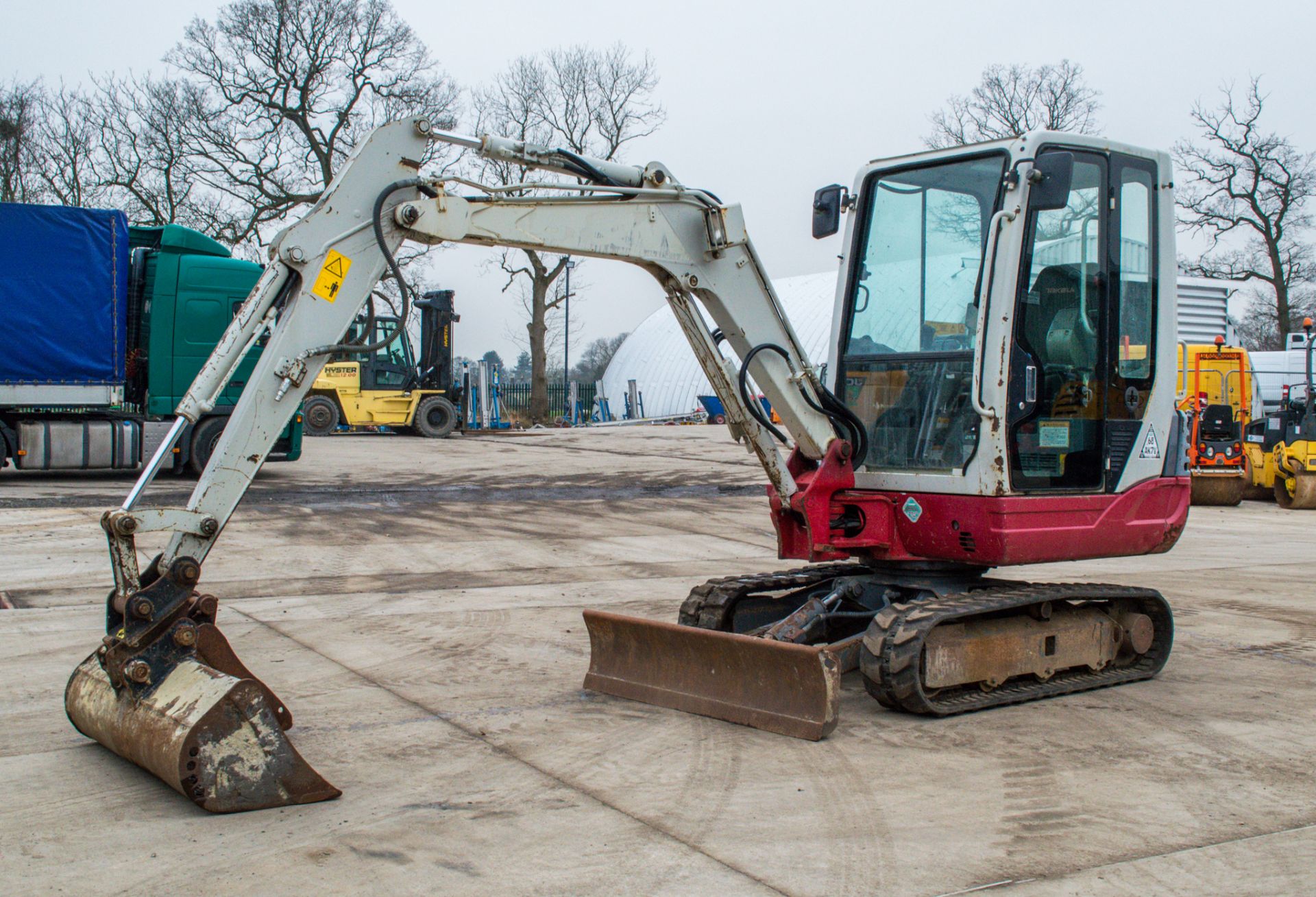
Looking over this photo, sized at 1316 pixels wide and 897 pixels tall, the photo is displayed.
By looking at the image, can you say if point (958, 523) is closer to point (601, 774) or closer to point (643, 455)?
point (601, 774)

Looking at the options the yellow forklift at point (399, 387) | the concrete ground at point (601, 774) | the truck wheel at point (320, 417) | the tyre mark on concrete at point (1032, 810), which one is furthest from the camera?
the yellow forklift at point (399, 387)

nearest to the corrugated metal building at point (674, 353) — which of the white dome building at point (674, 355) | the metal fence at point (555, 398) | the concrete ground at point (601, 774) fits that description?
the white dome building at point (674, 355)

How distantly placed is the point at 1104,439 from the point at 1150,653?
4.08ft

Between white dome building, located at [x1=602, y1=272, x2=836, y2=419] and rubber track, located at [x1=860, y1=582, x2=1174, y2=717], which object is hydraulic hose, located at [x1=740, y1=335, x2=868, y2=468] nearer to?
rubber track, located at [x1=860, y1=582, x2=1174, y2=717]

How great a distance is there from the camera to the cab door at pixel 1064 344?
6031mm

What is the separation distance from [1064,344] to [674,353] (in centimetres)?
4440

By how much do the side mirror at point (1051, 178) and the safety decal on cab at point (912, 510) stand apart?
1.58 meters

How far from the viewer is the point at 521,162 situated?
543 cm

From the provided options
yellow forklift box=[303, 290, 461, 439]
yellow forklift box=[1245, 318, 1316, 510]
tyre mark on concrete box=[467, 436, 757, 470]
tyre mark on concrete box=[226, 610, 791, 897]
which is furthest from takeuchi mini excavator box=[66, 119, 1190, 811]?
yellow forklift box=[303, 290, 461, 439]

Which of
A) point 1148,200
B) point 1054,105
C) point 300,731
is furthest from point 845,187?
point 1054,105

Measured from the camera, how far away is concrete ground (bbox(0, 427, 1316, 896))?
151 inches

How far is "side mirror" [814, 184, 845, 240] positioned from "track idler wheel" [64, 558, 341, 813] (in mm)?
3528

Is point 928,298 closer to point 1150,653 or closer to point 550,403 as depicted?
point 1150,653

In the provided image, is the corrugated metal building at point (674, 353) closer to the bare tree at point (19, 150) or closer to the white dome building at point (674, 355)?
the white dome building at point (674, 355)
